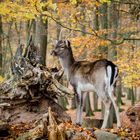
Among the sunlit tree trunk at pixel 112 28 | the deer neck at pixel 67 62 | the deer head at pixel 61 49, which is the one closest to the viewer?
the deer head at pixel 61 49

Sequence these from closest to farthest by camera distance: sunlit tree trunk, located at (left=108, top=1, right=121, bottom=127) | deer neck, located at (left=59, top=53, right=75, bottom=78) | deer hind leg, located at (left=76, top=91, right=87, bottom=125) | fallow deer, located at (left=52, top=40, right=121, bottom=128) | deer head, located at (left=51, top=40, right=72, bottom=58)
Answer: fallow deer, located at (left=52, top=40, right=121, bottom=128)
deer hind leg, located at (left=76, top=91, right=87, bottom=125)
deer head, located at (left=51, top=40, right=72, bottom=58)
deer neck, located at (left=59, top=53, right=75, bottom=78)
sunlit tree trunk, located at (left=108, top=1, right=121, bottom=127)

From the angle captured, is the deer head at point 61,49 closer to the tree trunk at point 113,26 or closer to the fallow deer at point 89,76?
the fallow deer at point 89,76

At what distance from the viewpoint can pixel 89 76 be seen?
955cm

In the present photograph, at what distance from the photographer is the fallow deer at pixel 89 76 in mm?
8922

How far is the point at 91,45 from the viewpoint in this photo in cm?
1716

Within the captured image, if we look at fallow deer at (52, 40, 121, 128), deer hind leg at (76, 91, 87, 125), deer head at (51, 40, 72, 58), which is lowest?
deer hind leg at (76, 91, 87, 125)

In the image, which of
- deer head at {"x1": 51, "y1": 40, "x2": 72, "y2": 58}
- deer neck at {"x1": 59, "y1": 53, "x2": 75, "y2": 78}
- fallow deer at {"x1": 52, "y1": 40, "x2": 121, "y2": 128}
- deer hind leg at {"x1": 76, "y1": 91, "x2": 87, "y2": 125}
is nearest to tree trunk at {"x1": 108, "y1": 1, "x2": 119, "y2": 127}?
deer neck at {"x1": 59, "y1": 53, "x2": 75, "y2": 78}

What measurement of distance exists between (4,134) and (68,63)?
3814 mm

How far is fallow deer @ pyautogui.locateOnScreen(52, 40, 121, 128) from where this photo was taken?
29.3ft

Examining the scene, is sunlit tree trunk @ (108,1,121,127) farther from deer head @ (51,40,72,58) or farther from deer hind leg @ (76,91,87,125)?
deer hind leg @ (76,91,87,125)

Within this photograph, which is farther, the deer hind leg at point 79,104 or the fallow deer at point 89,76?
the deer hind leg at point 79,104

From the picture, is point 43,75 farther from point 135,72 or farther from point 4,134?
point 135,72

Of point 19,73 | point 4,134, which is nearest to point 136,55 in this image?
point 19,73

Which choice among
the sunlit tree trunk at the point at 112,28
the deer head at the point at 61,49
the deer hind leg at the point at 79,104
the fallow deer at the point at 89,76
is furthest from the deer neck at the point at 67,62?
the sunlit tree trunk at the point at 112,28
